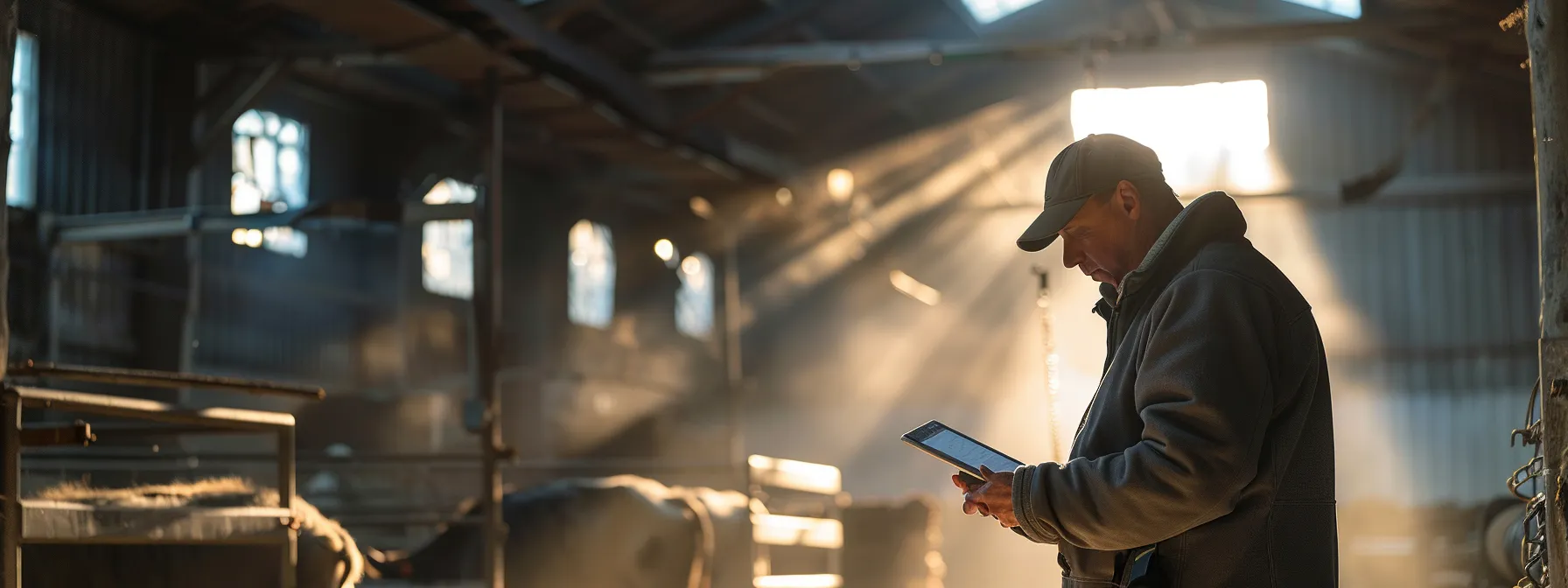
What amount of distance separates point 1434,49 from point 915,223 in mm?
8608

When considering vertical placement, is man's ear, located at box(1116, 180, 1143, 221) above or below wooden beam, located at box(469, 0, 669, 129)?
below

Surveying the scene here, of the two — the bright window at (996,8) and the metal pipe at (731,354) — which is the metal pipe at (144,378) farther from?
the bright window at (996,8)

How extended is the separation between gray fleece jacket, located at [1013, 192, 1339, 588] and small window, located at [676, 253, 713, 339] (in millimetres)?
17468

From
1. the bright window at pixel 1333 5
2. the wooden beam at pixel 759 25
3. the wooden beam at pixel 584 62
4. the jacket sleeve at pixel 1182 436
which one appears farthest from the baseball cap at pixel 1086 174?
the bright window at pixel 1333 5

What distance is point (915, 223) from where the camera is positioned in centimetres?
1959

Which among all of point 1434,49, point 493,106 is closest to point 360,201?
point 493,106

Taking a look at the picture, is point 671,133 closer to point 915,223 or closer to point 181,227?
point 181,227

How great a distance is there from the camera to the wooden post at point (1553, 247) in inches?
132

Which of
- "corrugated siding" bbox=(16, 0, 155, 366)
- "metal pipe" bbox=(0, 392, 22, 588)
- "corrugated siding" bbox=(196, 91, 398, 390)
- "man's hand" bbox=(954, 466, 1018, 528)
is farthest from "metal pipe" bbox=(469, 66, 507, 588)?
"man's hand" bbox=(954, 466, 1018, 528)

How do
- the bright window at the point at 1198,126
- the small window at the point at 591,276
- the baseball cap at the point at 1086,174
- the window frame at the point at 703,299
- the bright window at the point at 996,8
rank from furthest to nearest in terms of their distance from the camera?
the window frame at the point at 703,299 → the small window at the point at 591,276 → the bright window at the point at 996,8 → the bright window at the point at 1198,126 → the baseball cap at the point at 1086,174

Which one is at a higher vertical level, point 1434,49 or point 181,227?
point 1434,49

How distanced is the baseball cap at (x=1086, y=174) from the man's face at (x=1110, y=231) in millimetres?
24

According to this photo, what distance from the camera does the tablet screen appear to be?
107 inches

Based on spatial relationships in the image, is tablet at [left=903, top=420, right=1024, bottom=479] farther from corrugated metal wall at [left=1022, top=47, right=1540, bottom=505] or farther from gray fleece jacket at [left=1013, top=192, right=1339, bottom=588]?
corrugated metal wall at [left=1022, top=47, right=1540, bottom=505]
